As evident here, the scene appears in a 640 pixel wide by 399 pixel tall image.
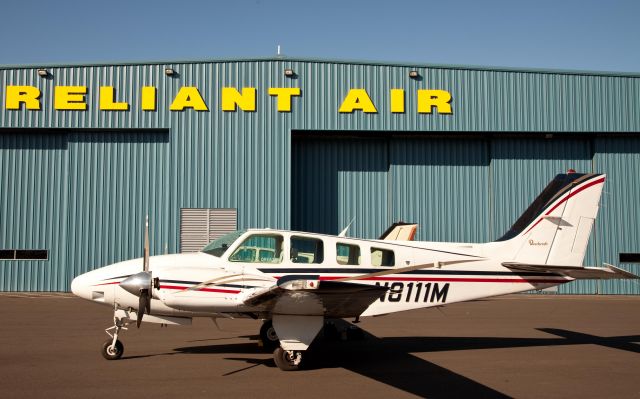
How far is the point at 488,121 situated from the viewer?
21984 millimetres

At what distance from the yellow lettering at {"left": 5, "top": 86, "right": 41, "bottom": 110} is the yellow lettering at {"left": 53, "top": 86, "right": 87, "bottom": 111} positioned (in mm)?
739

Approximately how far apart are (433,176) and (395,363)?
583 inches

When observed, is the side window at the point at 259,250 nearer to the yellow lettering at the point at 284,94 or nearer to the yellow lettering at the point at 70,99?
the yellow lettering at the point at 284,94

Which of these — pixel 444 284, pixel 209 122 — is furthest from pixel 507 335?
pixel 209 122

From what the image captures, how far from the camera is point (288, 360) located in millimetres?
8102

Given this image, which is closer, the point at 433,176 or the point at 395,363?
the point at 395,363

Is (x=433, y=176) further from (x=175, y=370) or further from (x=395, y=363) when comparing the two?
(x=175, y=370)

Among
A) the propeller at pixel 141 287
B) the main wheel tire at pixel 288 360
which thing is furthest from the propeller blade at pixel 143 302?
the main wheel tire at pixel 288 360

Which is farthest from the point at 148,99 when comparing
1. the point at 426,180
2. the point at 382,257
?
the point at 382,257

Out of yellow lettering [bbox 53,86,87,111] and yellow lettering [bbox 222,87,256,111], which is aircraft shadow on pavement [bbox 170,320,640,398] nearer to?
yellow lettering [bbox 222,87,256,111]

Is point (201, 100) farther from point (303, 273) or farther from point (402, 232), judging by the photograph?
point (303, 273)

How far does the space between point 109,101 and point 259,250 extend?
1499 cm

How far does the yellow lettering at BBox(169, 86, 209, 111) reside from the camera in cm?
2150

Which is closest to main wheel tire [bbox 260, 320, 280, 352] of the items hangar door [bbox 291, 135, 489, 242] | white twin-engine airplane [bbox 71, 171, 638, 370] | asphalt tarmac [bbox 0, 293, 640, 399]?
white twin-engine airplane [bbox 71, 171, 638, 370]
